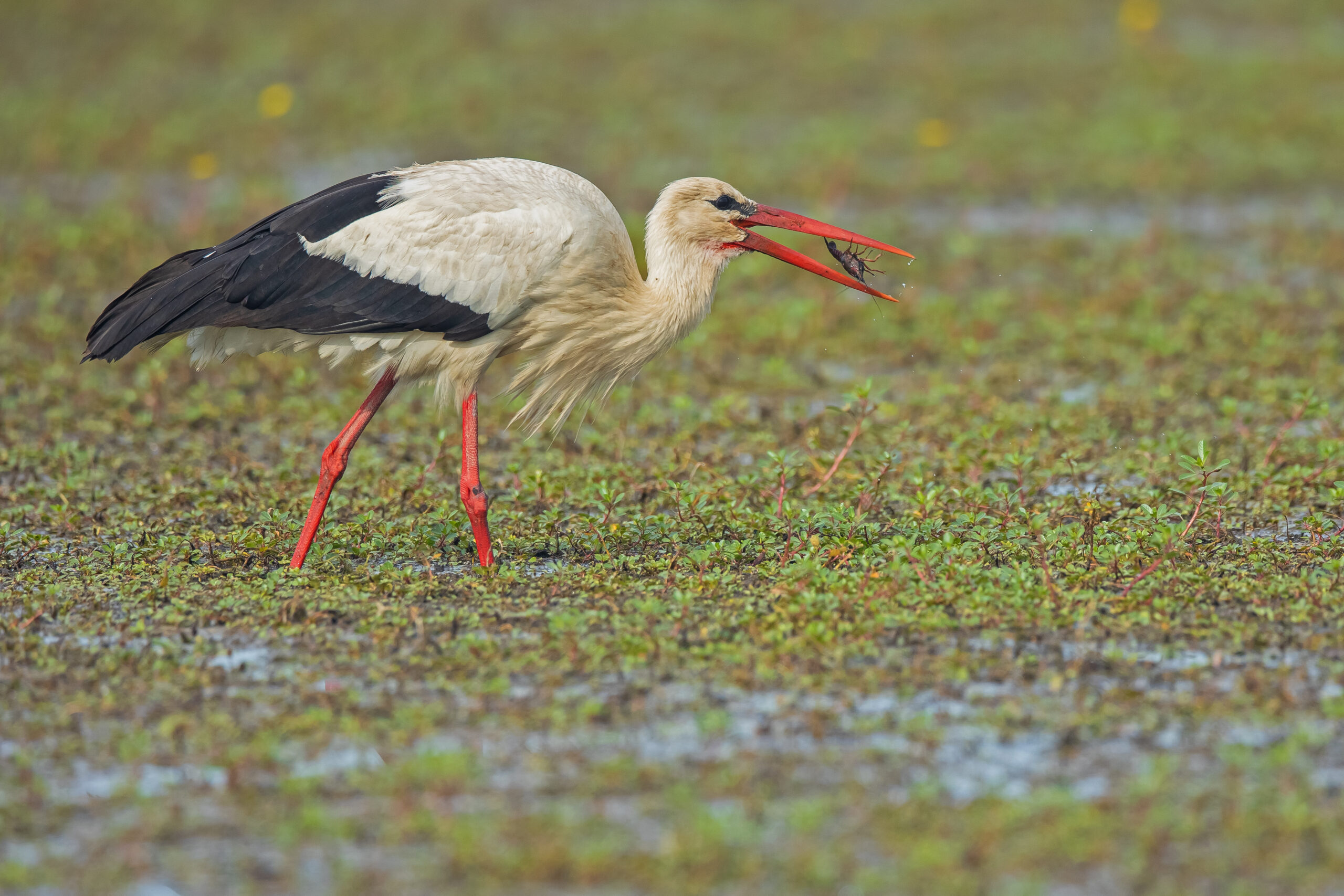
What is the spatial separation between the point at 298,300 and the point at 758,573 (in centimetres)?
176

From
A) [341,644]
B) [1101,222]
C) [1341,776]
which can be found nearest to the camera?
[1341,776]

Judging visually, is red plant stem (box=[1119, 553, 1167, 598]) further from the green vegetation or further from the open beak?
the open beak

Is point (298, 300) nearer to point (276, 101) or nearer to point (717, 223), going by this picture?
point (717, 223)

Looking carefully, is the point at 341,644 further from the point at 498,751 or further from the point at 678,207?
the point at 678,207

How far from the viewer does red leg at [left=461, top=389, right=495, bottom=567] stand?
5.37 meters

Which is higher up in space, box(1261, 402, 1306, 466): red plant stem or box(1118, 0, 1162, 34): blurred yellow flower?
box(1118, 0, 1162, 34): blurred yellow flower

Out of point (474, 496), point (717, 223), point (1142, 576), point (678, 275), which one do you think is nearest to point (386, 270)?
point (474, 496)

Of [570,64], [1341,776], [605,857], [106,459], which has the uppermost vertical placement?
[570,64]

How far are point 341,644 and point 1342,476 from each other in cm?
371

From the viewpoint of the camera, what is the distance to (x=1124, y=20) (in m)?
16.1

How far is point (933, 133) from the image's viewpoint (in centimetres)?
1193

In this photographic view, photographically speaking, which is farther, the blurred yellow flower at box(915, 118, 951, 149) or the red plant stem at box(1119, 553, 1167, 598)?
the blurred yellow flower at box(915, 118, 951, 149)

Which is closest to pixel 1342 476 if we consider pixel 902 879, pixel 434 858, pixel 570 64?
pixel 902 879

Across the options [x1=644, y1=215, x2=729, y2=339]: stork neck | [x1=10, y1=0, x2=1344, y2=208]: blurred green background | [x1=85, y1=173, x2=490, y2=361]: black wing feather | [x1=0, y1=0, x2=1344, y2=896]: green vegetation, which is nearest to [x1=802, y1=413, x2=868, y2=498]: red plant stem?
[x1=0, y1=0, x2=1344, y2=896]: green vegetation
